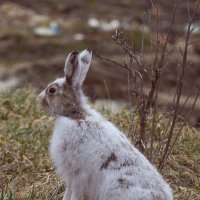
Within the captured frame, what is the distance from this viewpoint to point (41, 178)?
6.40 meters

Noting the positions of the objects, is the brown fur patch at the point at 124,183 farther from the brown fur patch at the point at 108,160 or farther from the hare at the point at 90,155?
the brown fur patch at the point at 108,160

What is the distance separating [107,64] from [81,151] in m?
11.0

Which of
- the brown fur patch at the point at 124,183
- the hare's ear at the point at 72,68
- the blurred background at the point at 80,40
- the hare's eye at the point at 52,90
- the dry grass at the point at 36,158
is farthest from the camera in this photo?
the blurred background at the point at 80,40

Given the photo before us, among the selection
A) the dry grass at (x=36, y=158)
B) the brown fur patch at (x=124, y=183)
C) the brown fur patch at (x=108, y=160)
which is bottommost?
the dry grass at (x=36, y=158)

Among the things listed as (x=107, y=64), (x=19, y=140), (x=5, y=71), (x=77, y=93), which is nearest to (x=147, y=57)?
(x=107, y=64)

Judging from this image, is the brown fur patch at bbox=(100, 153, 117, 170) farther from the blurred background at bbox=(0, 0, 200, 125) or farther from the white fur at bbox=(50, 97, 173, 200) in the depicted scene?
the blurred background at bbox=(0, 0, 200, 125)

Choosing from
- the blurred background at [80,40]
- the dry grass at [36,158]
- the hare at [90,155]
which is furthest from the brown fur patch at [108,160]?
the blurred background at [80,40]

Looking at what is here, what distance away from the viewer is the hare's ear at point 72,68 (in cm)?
519

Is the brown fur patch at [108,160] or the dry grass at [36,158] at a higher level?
the brown fur patch at [108,160]

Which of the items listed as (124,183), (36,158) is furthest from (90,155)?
(36,158)

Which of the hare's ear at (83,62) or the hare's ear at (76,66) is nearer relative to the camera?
the hare's ear at (76,66)

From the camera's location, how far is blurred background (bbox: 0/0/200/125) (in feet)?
46.4

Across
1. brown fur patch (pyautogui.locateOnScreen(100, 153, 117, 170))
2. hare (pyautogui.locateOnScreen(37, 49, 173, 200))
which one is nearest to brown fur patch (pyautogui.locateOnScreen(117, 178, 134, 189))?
hare (pyautogui.locateOnScreen(37, 49, 173, 200))

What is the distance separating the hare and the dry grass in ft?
2.06
